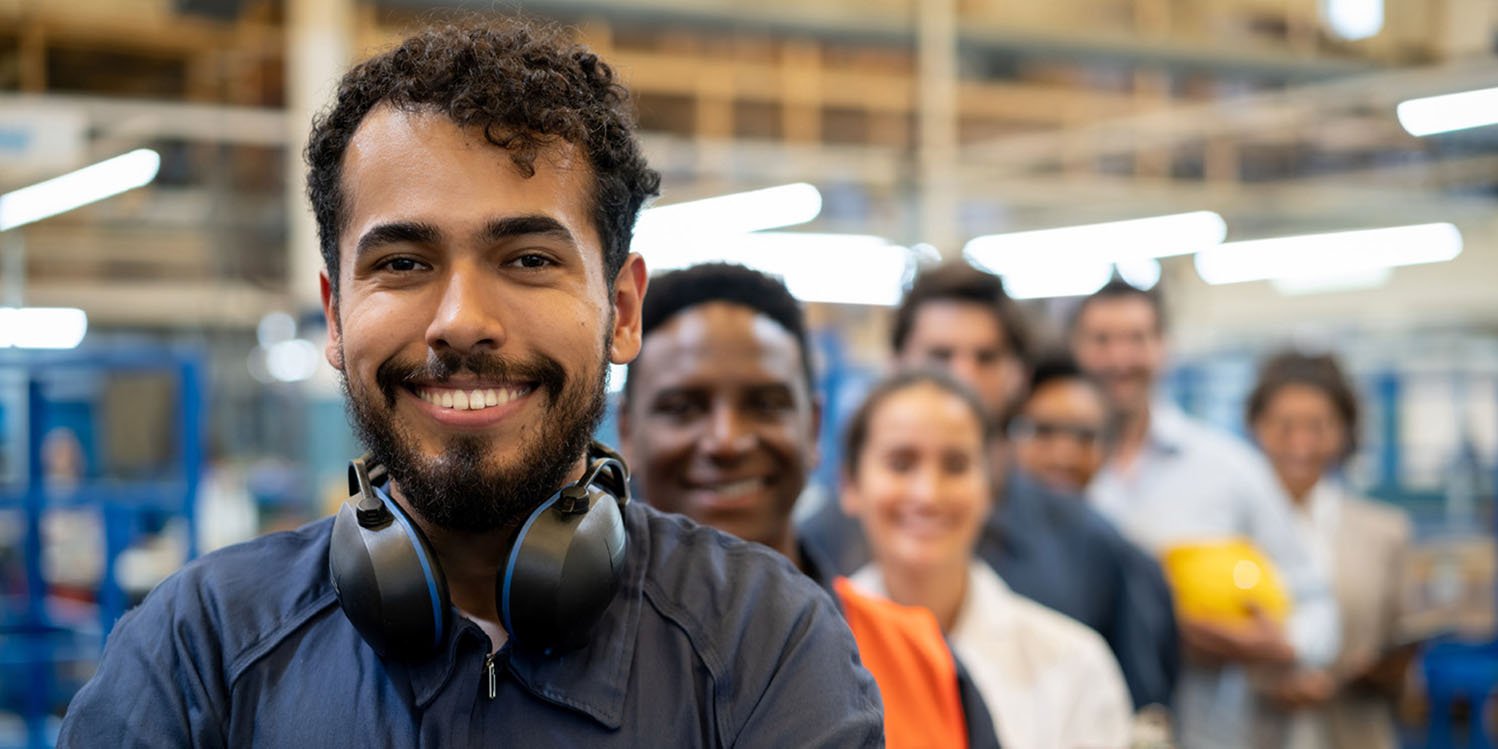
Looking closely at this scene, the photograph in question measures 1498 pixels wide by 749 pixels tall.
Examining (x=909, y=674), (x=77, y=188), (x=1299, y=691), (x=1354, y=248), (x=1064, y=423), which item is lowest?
(x=1299, y=691)

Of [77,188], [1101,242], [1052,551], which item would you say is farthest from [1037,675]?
[1101,242]

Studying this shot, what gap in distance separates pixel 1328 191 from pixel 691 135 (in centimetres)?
643

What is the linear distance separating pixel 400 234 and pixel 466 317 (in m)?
0.09

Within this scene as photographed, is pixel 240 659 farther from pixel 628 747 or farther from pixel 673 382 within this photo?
pixel 673 382

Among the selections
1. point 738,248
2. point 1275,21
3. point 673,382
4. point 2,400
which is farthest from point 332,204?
point 1275,21

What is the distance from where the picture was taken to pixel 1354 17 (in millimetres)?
11812

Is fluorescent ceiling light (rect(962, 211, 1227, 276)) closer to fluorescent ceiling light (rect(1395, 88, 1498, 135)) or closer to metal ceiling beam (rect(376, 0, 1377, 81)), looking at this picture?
metal ceiling beam (rect(376, 0, 1377, 81))

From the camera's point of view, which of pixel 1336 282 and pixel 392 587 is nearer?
pixel 392 587

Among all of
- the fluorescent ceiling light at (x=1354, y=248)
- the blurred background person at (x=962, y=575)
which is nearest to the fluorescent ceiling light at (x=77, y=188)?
the blurred background person at (x=962, y=575)

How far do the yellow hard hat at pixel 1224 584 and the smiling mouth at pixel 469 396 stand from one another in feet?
7.26

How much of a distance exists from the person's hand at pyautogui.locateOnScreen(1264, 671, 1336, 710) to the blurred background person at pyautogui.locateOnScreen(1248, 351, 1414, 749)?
0.60 ft

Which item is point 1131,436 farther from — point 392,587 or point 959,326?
point 392,587

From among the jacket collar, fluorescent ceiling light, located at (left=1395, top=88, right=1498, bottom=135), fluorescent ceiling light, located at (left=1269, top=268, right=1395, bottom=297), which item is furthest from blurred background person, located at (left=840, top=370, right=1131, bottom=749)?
fluorescent ceiling light, located at (left=1269, top=268, right=1395, bottom=297)

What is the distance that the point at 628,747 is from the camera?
107 centimetres
